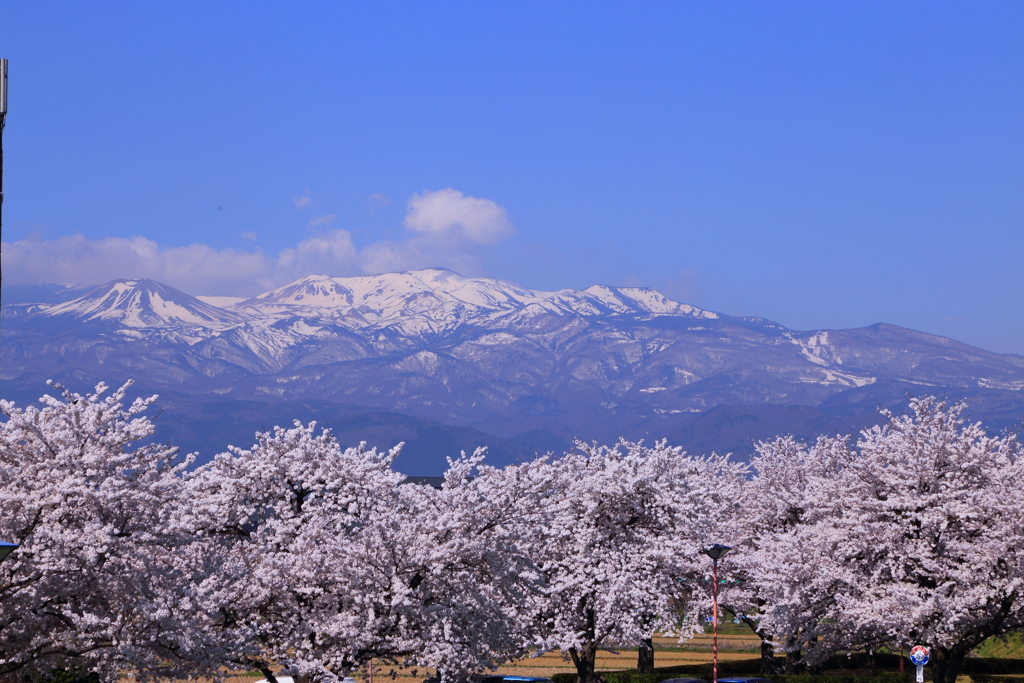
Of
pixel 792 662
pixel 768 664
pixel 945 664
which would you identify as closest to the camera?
pixel 945 664

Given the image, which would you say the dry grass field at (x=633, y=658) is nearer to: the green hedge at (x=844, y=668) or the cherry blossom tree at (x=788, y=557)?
the green hedge at (x=844, y=668)

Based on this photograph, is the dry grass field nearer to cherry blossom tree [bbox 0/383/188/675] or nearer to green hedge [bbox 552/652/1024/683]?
green hedge [bbox 552/652/1024/683]

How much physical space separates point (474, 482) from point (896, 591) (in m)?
14.9

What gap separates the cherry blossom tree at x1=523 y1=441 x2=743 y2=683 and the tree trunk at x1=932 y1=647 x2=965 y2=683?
361 inches

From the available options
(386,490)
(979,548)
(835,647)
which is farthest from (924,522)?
(386,490)

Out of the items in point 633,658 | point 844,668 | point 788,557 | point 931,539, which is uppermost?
point 931,539

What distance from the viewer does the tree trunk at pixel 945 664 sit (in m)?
35.6

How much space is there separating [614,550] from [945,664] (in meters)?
12.9

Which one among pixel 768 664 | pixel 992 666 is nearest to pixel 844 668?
pixel 992 666

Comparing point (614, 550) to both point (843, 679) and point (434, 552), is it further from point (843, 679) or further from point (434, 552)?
point (843, 679)

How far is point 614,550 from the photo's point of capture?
3753 centimetres

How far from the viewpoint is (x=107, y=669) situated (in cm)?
2248

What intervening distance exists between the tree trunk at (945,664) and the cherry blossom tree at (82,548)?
26.5 m

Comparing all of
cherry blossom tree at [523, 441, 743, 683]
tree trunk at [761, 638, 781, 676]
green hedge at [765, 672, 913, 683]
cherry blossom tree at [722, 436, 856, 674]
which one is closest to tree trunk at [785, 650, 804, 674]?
cherry blossom tree at [722, 436, 856, 674]
